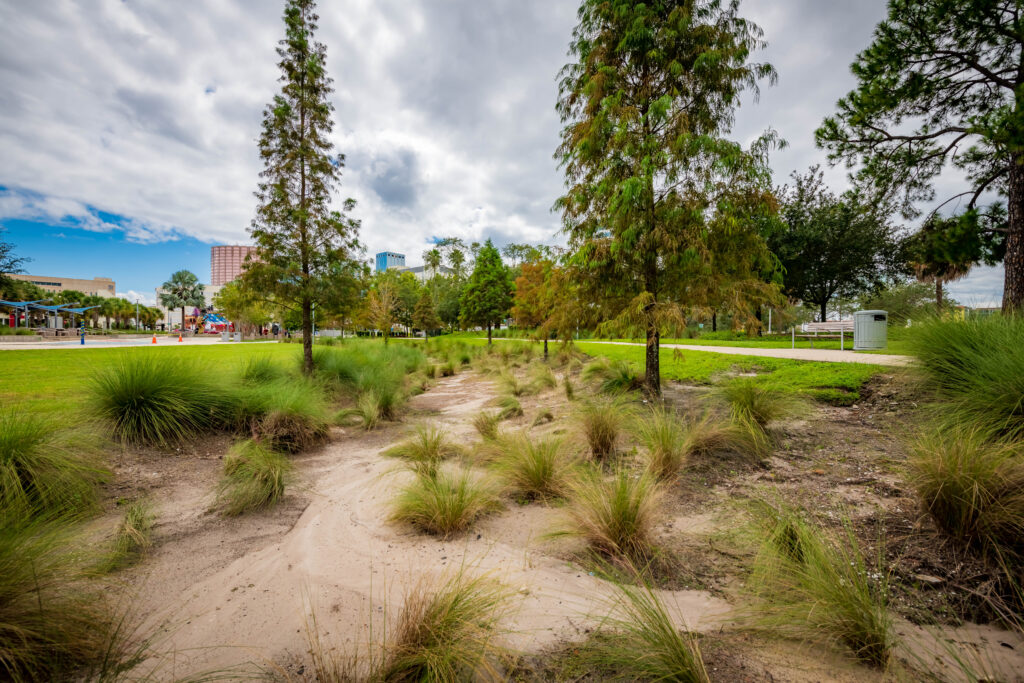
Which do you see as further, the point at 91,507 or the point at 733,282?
the point at 733,282

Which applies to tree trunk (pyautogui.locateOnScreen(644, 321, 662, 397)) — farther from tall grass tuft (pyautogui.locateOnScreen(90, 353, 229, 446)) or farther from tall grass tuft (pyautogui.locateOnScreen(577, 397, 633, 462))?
tall grass tuft (pyautogui.locateOnScreen(90, 353, 229, 446))

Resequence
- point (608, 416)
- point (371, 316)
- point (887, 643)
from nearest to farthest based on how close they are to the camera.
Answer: point (887, 643)
point (608, 416)
point (371, 316)

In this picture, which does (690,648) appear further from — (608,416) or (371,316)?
(371,316)

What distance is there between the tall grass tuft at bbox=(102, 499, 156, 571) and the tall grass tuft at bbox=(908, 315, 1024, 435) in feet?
22.3

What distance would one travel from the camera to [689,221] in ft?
19.8

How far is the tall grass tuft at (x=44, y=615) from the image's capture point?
1565 millimetres

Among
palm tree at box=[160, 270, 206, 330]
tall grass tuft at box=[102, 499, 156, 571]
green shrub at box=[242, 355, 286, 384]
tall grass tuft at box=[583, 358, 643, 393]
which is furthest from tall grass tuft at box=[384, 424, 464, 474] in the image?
palm tree at box=[160, 270, 206, 330]

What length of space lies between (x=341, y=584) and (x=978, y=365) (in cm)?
650

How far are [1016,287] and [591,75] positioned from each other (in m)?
8.01

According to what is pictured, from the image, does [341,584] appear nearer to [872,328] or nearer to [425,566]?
[425,566]

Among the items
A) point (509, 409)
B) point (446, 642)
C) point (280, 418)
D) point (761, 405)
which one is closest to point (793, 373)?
point (761, 405)

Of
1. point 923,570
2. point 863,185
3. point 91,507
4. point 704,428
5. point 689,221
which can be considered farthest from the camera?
point 863,185

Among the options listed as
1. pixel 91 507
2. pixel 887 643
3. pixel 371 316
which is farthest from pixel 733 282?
pixel 371 316

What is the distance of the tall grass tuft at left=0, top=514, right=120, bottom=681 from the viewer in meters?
1.57
